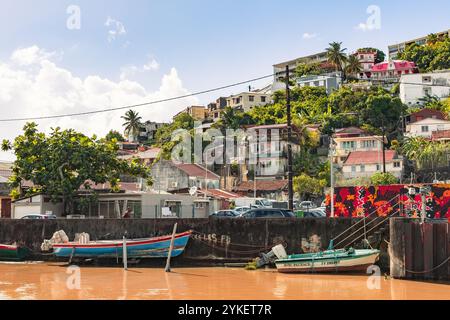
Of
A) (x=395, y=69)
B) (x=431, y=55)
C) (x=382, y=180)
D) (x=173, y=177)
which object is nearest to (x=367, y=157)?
(x=382, y=180)

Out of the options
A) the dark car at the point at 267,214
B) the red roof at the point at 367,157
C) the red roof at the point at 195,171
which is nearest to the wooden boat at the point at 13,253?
the dark car at the point at 267,214

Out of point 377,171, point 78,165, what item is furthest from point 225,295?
point 377,171

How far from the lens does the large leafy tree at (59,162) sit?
38.8m

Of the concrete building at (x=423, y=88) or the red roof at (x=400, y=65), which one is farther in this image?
the red roof at (x=400, y=65)

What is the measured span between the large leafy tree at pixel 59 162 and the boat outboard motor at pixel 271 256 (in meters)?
16.2

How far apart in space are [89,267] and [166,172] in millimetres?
52307

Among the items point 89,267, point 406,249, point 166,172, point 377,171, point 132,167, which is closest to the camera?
point 406,249

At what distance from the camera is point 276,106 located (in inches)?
4919

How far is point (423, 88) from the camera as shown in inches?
4825

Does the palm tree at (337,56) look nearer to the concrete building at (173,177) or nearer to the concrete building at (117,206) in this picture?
the concrete building at (173,177)

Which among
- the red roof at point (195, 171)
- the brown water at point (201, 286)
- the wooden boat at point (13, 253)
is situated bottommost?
the brown water at point (201, 286)

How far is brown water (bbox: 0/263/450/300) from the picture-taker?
21125 mm

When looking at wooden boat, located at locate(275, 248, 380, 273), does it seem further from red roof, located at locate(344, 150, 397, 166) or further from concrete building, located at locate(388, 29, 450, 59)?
concrete building, located at locate(388, 29, 450, 59)

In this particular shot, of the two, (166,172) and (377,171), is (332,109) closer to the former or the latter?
(377,171)
